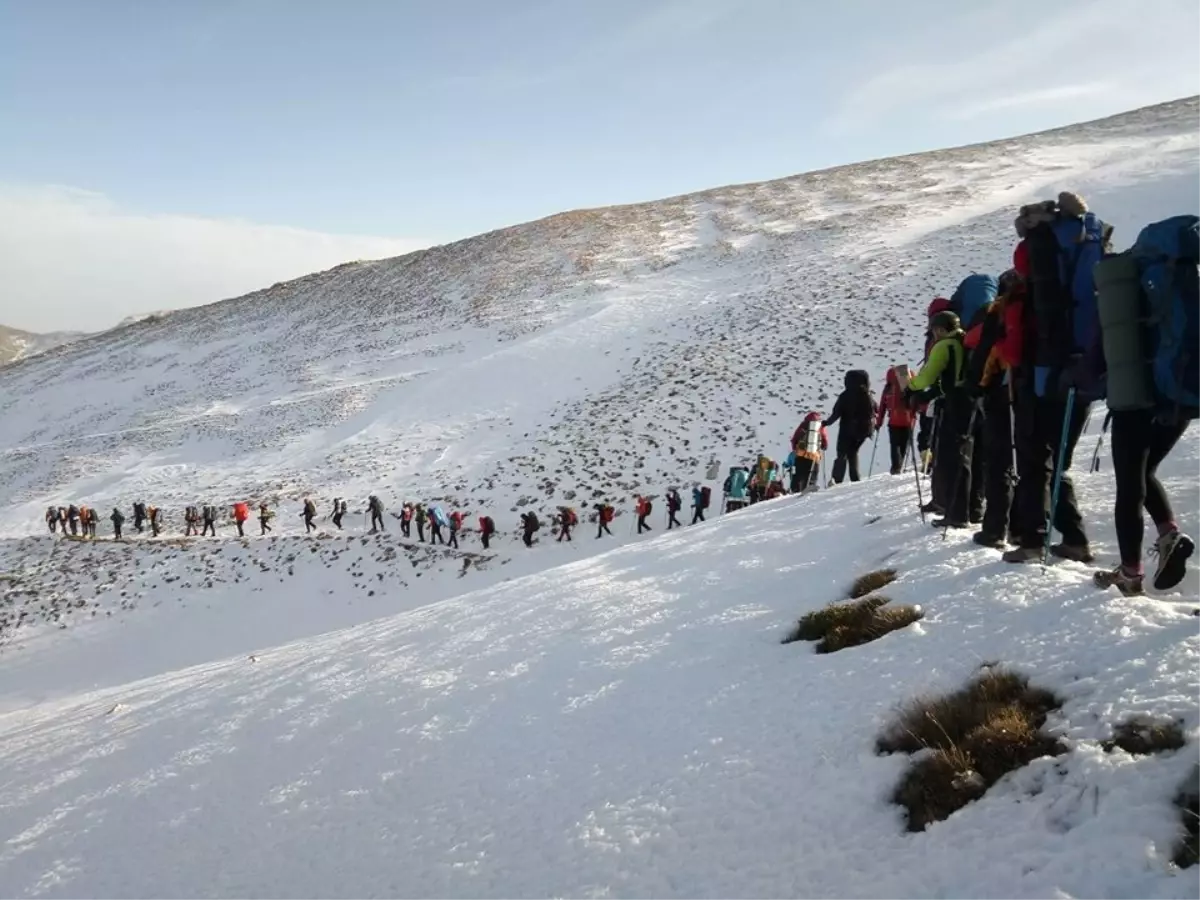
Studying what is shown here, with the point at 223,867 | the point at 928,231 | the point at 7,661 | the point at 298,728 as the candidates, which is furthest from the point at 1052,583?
the point at 928,231

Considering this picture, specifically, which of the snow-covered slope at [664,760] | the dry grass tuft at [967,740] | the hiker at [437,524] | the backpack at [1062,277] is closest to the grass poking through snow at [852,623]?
the snow-covered slope at [664,760]

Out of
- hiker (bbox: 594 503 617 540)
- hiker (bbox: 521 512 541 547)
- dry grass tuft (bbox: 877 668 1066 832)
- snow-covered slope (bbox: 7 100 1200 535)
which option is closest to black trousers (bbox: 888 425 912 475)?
dry grass tuft (bbox: 877 668 1066 832)

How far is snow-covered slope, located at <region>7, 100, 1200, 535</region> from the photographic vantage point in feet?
96.8

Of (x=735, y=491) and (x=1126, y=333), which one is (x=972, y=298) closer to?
(x=1126, y=333)

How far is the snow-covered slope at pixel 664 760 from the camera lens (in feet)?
10.6

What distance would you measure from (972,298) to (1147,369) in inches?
113

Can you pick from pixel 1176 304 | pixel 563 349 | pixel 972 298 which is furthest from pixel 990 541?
pixel 563 349

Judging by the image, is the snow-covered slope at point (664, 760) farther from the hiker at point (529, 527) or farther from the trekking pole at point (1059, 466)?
the hiker at point (529, 527)

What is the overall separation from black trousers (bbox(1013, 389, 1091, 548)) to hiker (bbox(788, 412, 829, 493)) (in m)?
9.56

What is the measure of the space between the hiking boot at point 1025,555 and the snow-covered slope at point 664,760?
17cm

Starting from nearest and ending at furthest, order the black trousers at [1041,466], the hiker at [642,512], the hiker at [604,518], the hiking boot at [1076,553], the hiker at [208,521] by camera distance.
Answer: the black trousers at [1041,466]
the hiking boot at [1076,553]
the hiker at [642,512]
the hiker at [604,518]
the hiker at [208,521]

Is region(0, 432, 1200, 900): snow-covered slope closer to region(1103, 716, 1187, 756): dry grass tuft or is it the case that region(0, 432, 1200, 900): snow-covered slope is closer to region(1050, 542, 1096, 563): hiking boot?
region(1103, 716, 1187, 756): dry grass tuft

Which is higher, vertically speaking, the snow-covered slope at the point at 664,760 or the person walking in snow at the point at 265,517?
the snow-covered slope at the point at 664,760

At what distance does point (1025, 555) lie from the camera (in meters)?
5.50
